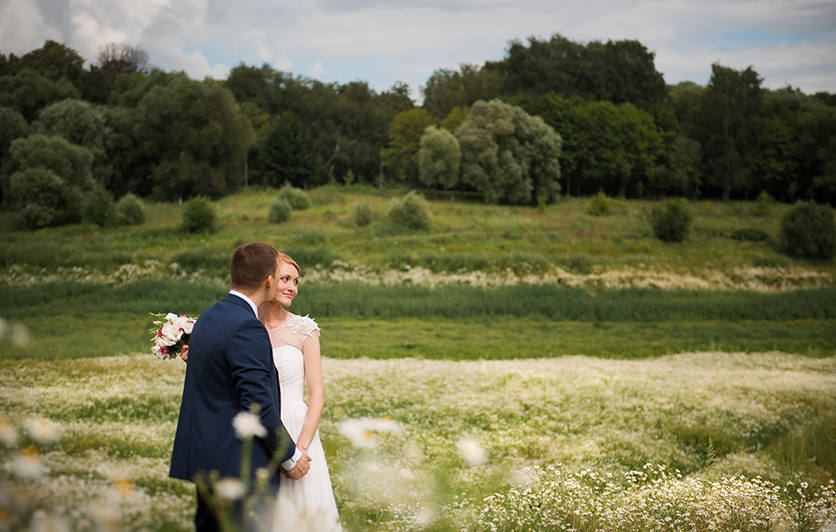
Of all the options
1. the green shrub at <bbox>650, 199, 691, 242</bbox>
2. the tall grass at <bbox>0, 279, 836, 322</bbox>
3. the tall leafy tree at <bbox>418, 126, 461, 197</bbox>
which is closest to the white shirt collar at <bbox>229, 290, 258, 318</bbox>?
the tall grass at <bbox>0, 279, 836, 322</bbox>

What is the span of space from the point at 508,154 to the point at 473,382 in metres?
49.3

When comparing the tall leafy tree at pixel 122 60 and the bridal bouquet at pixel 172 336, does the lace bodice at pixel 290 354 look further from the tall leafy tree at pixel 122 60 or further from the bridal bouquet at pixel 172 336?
the tall leafy tree at pixel 122 60

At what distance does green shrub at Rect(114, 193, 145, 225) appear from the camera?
38406 mm

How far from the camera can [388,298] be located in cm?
2367

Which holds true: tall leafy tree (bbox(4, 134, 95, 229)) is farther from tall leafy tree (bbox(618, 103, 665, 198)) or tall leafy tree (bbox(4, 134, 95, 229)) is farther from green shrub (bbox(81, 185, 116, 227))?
tall leafy tree (bbox(618, 103, 665, 198))

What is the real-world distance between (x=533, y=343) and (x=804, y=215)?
30.9m

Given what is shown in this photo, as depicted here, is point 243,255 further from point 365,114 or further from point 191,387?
point 365,114

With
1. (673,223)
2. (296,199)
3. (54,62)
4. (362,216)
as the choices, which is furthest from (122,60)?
(673,223)

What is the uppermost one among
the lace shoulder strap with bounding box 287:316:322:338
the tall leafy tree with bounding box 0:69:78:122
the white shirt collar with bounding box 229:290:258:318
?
the tall leafy tree with bounding box 0:69:78:122

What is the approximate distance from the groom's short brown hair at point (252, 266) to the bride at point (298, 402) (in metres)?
0.27

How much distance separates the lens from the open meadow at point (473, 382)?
507 cm

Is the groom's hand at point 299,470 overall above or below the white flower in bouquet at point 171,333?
below

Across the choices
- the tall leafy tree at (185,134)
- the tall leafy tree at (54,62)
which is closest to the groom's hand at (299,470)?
the tall leafy tree at (54,62)

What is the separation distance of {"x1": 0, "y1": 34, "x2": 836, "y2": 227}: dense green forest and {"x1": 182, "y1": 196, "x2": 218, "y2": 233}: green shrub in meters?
7.73
